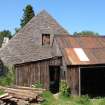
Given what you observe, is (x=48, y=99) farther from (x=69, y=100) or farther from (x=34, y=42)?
(x=34, y=42)

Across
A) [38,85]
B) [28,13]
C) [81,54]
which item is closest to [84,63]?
[81,54]

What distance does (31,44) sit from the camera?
125 feet

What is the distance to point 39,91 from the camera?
946 inches

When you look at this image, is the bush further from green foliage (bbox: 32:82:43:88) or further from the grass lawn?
green foliage (bbox: 32:82:43:88)

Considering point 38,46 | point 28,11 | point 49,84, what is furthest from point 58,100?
point 28,11

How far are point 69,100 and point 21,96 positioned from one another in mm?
3655

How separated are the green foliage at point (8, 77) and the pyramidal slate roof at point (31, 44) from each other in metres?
1.15

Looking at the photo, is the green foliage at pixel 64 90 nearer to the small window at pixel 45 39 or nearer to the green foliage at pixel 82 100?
the green foliage at pixel 82 100

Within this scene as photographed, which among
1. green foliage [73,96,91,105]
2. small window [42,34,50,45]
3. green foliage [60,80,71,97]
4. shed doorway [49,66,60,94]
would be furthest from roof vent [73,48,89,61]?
small window [42,34,50,45]

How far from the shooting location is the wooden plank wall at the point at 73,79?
86.1ft

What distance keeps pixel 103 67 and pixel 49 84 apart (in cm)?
432

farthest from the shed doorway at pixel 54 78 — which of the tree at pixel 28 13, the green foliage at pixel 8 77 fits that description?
the tree at pixel 28 13

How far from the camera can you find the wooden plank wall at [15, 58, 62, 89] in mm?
27641

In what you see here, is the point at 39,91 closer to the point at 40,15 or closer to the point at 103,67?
the point at 103,67
